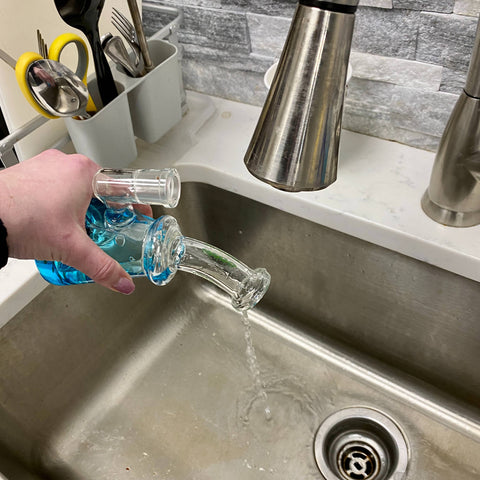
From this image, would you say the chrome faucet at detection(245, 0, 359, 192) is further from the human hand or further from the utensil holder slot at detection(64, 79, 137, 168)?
the utensil holder slot at detection(64, 79, 137, 168)

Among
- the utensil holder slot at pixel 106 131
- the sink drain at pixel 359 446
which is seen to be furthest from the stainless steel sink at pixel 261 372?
the utensil holder slot at pixel 106 131

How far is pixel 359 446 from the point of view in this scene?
68 centimetres

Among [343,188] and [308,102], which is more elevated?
[308,102]

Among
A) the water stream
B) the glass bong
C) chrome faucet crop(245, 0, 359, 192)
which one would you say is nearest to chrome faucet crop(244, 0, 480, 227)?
chrome faucet crop(245, 0, 359, 192)

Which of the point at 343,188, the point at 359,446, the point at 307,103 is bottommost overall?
the point at 359,446

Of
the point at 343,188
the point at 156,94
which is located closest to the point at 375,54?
the point at 343,188

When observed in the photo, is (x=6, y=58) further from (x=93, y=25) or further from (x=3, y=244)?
Result: (x=3, y=244)

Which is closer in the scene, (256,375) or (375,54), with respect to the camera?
(375,54)

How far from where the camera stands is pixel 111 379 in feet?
2.40

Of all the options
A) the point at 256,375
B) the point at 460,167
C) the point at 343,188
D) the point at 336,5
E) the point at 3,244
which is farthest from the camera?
the point at 256,375

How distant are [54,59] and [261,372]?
1.56ft

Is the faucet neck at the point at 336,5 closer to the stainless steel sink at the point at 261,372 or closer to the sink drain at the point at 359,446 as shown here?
the stainless steel sink at the point at 261,372

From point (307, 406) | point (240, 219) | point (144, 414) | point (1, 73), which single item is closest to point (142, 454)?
point (144, 414)

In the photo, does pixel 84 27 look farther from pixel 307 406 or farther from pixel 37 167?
pixel 307 406
